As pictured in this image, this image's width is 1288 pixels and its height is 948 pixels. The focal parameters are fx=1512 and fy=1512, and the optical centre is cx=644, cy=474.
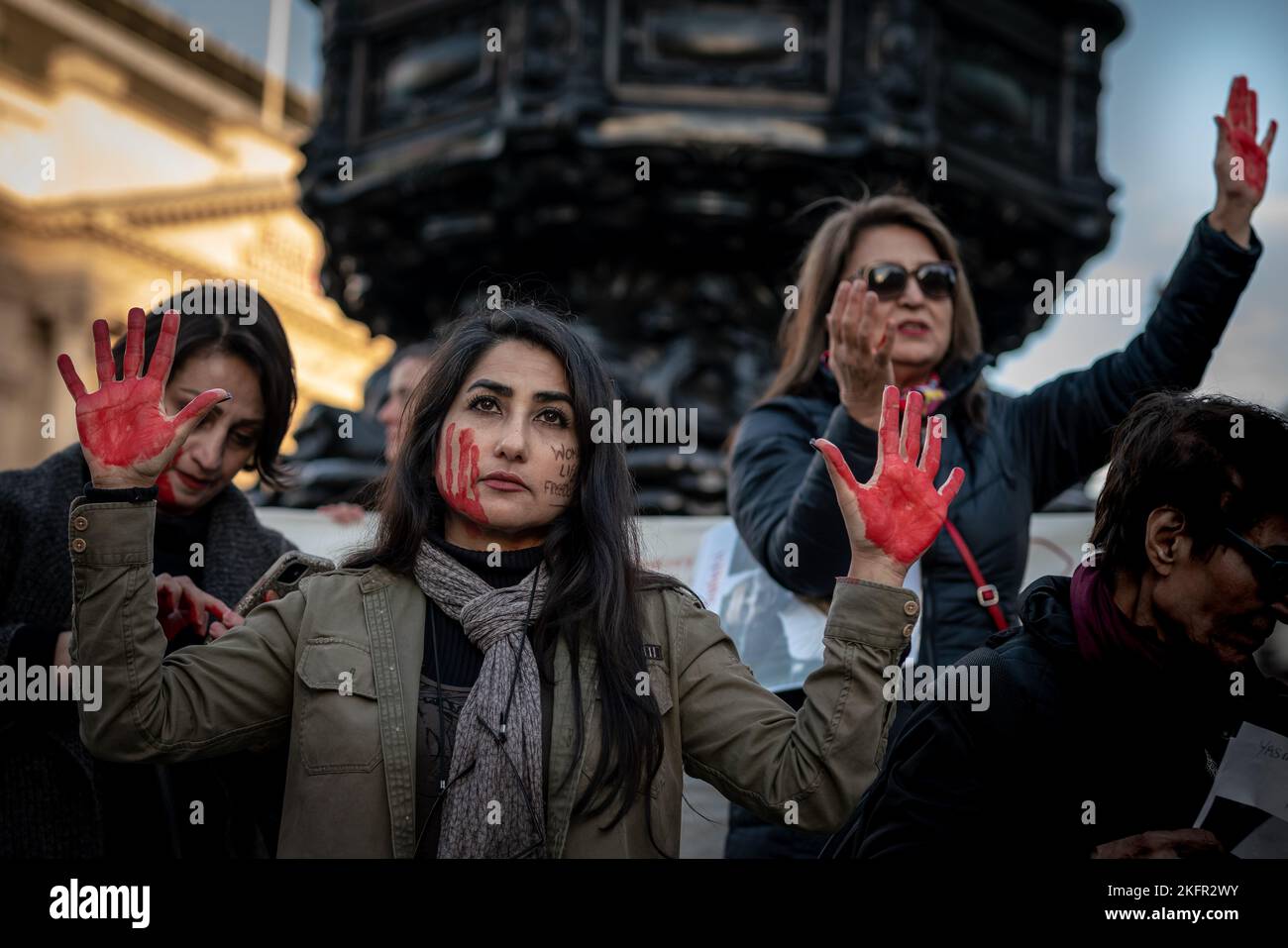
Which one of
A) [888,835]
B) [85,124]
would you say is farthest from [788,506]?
[85,124]

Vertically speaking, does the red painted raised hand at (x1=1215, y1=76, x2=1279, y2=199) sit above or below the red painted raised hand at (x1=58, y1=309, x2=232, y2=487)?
above

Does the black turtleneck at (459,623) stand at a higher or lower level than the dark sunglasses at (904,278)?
lower

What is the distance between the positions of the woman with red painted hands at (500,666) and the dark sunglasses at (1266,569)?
1.51 feet

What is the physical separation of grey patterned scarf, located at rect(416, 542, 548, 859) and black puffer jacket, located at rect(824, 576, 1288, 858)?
53 centimetres

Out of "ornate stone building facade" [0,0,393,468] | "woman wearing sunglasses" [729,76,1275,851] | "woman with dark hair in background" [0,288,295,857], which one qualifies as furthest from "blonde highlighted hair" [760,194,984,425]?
"ornate stone building facade" [0,0,393,468]

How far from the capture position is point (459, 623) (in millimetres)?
2201

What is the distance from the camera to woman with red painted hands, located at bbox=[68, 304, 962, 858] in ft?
6.61

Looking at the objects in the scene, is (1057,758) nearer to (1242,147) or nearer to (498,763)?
(498,763)

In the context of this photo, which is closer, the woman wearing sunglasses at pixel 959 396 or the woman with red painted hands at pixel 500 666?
the woman with red painted hands at pixel 500 666

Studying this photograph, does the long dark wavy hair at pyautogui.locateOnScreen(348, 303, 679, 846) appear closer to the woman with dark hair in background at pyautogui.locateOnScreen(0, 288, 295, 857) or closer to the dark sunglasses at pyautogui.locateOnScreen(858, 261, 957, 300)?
the woman with dark hair in background at pyautogui.locateOnScreen(0, 288, 295, 857)

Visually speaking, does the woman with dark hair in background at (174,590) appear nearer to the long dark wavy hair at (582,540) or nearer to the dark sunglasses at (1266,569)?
the long dark wavy hair at (582,540)

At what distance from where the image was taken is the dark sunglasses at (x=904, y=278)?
→ 9.96 ft

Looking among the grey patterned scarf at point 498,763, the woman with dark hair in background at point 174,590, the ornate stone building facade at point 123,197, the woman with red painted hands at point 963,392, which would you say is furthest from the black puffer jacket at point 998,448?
the ornate stone building facade at point 123,197
